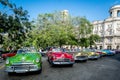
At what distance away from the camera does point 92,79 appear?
901 cm

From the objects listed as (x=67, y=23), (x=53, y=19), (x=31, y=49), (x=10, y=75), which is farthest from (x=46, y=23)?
(x=10, y=75)

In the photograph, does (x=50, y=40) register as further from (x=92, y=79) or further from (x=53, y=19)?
(x=92, y=79)

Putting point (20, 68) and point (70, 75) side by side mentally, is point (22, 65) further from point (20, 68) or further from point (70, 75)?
point (70, 75)

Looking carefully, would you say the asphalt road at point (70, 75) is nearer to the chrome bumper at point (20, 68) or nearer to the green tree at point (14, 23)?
the chrome bumper at point (20, 68)

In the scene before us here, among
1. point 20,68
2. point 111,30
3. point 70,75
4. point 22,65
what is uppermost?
point 111,30

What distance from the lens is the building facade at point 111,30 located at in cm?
9638

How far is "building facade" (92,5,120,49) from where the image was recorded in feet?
316

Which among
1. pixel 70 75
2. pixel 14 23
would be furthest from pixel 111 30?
pixel 70 75

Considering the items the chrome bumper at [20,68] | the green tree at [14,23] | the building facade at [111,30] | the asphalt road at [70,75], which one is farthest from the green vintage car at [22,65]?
the building facade at [111,30]

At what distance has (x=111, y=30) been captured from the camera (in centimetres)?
9994

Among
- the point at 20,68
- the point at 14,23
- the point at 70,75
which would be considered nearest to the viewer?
the point at 20,68

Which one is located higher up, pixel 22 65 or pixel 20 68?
pixel 22 65

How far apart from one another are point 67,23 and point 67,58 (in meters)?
36.3

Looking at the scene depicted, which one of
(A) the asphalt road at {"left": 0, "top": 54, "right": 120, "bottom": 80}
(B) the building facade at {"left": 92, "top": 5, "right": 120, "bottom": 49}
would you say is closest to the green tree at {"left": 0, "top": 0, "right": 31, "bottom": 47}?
(A) the asphalt road at {"left": 0, "top": 54, "right": 120, "bottom": 80}
